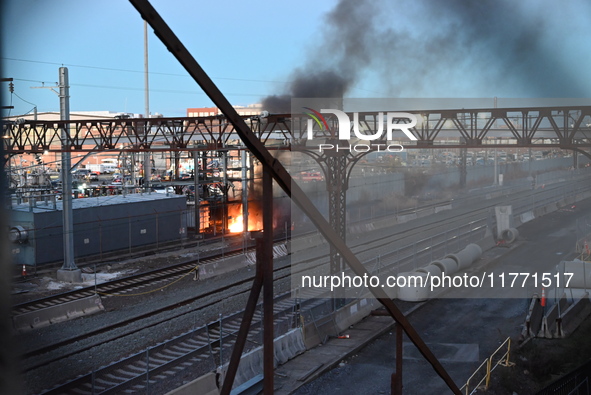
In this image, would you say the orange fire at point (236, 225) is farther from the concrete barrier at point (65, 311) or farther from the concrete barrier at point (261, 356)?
the concrete barrier at point (261, 356)

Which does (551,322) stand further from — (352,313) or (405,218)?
(405,218)

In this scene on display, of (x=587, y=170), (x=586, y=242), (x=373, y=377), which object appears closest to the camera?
(x=373, y=377)

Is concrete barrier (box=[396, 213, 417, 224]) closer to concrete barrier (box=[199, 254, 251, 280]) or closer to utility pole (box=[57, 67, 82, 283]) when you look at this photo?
concrete barrier (box=[199, 254, 251, 280])

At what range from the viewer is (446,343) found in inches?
413

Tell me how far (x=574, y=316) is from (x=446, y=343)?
3252 mm

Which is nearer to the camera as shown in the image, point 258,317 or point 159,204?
point 258,317

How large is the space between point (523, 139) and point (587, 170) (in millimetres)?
26306

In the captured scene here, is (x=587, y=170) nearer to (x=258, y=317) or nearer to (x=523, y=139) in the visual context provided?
(x=523, y=139)

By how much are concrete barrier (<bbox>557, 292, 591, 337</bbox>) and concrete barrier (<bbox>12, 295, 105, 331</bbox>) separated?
905 cm

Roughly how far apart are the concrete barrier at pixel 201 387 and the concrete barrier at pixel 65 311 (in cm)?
414

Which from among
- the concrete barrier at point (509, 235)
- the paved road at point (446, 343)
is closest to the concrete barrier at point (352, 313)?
the paved road at point (446, 343)

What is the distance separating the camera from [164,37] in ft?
6.15

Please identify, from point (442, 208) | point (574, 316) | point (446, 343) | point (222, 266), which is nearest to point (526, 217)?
point (442, 208)

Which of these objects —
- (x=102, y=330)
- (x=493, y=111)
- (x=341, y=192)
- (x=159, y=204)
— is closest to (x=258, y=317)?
(x=102, y=330)
